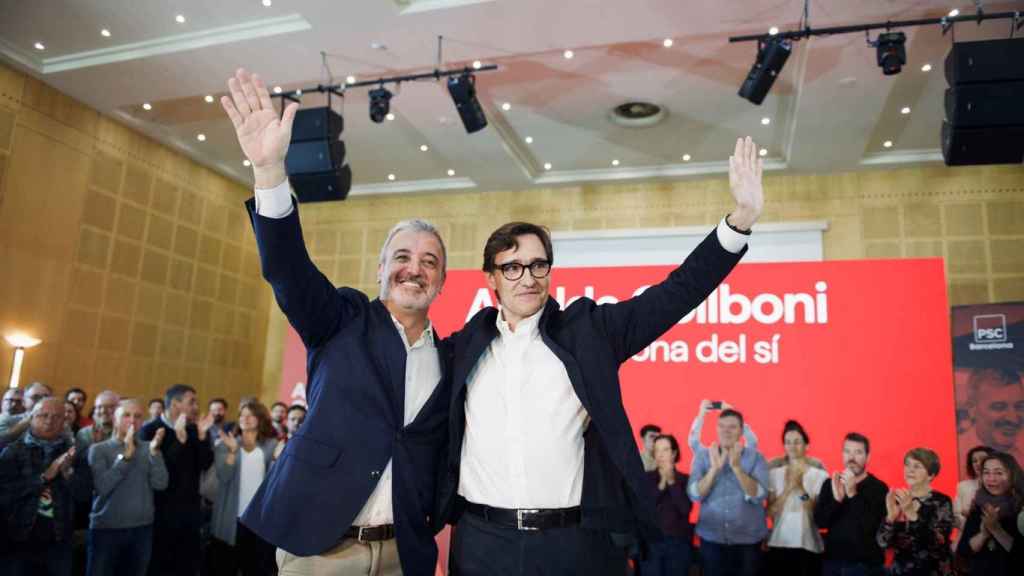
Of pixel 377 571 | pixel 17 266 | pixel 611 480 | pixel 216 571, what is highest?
pixel 17 266

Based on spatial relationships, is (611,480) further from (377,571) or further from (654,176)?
(654,176)

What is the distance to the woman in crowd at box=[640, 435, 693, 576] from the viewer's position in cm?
555

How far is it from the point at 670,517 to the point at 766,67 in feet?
13.1

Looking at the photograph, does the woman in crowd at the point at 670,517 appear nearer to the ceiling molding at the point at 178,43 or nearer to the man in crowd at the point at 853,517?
the man in crowd at the point at 853,517

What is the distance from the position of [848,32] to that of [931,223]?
4.44m

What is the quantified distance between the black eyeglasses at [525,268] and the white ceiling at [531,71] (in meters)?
5.03

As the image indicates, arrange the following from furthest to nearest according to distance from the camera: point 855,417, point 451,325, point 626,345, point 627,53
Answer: point 627,53 < point 451,325 < point 855,417 < point 626,345

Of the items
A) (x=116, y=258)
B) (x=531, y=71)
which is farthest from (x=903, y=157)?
(x=116, y=258)

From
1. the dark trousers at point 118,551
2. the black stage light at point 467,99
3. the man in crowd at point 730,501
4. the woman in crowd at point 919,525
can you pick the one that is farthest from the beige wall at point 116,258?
the woman in crowd at point 919,525

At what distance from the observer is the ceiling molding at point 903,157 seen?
985 centimetres

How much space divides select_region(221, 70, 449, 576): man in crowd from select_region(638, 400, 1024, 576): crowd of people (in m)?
2.92

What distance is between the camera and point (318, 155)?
7.79 m

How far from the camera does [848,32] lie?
6.77m

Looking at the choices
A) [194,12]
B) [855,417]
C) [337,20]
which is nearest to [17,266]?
[194,12]
